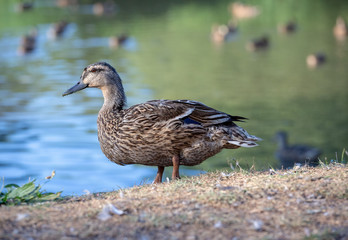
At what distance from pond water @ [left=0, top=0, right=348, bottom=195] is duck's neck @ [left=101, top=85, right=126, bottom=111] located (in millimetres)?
1010

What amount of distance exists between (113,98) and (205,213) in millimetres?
2921

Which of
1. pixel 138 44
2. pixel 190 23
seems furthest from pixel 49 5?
pixel 138 44

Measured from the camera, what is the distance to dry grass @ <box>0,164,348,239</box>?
450 cm

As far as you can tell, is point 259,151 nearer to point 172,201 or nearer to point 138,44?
point 172,201

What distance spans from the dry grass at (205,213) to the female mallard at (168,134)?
0.80 metres

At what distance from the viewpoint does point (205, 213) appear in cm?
482

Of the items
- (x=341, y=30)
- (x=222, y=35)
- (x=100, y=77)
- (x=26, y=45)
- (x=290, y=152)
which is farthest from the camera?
(x=222, y=35)

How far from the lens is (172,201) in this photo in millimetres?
5184

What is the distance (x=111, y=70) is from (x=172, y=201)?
2.82 meters

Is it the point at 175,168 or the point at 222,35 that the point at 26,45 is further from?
the point at 175,168

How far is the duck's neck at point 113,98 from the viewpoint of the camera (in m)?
7.27

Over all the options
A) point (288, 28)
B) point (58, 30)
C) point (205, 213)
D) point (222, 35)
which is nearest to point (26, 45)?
point (58, 30)

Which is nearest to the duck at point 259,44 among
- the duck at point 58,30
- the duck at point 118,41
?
the duck at point 118,41

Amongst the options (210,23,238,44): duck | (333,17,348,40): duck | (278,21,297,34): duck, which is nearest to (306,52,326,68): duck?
(333,17,348,40): duck
